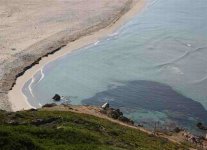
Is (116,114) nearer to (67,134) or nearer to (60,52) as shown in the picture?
(67,134)

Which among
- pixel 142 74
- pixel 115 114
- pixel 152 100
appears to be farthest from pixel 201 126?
pixel 142 74

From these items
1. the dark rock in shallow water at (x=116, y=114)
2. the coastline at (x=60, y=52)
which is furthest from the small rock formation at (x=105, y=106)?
the coastline at (x=60, y=52)

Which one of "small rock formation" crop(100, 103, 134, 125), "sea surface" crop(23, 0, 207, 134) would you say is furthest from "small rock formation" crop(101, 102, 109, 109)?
"sea surface" crop(23, 0, 207, 134)

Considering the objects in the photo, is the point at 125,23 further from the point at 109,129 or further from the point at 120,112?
the point at 109,129

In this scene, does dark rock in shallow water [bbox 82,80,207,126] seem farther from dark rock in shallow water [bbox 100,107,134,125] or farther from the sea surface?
dark rock in shallow water [bbox 100,107,134,125]

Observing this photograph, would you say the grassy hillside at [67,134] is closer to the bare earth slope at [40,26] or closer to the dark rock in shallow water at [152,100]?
the dark rock in shallow water at [152,100]
